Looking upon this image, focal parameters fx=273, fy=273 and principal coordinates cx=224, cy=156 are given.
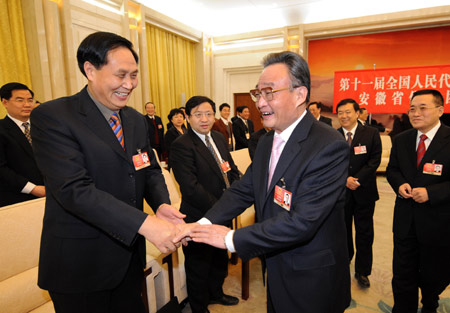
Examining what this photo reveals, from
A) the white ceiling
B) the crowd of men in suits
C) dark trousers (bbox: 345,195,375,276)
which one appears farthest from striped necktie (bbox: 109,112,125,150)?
the white ceiling

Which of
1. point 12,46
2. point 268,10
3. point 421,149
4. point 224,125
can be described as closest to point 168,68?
point 224,125

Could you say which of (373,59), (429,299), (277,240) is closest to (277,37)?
(373,59)

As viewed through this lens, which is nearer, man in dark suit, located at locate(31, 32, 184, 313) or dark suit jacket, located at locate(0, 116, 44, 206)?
man in dark suit, located at locate(31, 32, 184, 313)

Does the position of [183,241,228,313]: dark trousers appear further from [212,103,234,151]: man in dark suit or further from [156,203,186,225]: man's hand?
[212,103,234,151]: man in dark suit

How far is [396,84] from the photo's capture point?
23.3 ft

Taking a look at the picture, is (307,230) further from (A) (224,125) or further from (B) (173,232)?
(A) (224,125)

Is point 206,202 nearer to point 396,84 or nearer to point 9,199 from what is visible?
point 9,199

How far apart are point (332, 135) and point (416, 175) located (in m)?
1.22

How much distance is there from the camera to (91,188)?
1.07 m

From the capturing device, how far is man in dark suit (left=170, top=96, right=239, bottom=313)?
2.05m

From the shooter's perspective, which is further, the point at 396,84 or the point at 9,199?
the point at 396,84

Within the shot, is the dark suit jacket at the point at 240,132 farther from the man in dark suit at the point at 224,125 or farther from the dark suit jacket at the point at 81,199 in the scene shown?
the dark suit jacket at the point at 81,199

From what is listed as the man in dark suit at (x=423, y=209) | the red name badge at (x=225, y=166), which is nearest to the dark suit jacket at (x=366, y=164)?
the man in dark suit at (x=423, y=209)

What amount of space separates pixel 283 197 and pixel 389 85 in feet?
24.7
